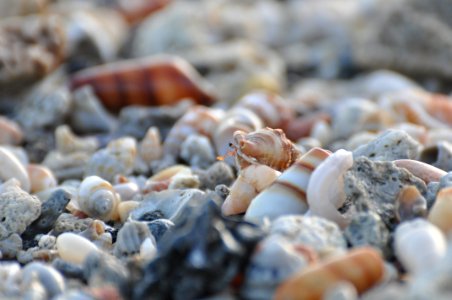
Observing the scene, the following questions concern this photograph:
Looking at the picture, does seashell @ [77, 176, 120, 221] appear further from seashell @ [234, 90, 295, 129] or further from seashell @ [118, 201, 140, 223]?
seashell @ [234, 90, 295, 129]

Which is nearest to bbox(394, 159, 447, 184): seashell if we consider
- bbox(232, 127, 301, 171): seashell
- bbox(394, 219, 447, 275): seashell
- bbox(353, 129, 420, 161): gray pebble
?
bbox(353, 129, 420, 161): gray pebble

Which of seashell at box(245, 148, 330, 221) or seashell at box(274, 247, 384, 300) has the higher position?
seashell at box(274, 247, 384, 300)

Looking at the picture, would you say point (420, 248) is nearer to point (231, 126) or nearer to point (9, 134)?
point (231, 126)

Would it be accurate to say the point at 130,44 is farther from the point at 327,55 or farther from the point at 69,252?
the point at 69,252

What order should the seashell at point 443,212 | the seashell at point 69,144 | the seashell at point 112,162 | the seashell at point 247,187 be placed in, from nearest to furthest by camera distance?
the seashell at point 443,212
the seashell at point 247,187
the seashell at point 112,162
the seashell at point 69,144

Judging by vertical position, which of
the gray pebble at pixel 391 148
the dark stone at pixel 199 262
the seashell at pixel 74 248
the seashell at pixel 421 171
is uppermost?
the dark stone at pixel 199 262

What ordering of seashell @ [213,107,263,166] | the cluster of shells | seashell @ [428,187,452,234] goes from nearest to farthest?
the cluster of shells < seashell @ [428,187,452,234] < seashell @ [213,107,263,166]

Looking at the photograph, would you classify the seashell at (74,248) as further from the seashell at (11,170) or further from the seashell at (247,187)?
the seashell at (11,170)

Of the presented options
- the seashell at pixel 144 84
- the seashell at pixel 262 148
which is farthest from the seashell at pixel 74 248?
the seashell at pixel 144 84
